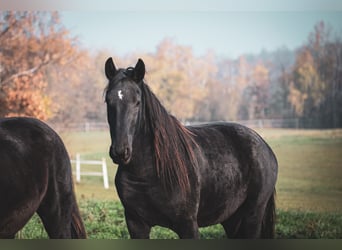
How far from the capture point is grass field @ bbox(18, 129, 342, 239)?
5.24 m

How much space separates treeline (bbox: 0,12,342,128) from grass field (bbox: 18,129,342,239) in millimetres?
254

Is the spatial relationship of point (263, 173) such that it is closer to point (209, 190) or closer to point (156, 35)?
point (209, 190)

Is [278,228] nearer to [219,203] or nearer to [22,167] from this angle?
[219,203]

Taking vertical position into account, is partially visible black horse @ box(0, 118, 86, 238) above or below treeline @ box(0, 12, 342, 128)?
below

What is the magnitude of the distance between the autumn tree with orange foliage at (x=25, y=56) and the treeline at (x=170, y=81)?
0.01 metres

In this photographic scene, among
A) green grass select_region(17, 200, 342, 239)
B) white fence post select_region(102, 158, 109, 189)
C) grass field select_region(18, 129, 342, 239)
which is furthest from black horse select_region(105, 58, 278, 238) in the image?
white fence post select_region(102, 158, 109, 189)

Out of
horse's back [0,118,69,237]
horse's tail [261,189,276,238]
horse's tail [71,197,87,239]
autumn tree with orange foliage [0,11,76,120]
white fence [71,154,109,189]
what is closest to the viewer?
horse's back [0,118,69,237]

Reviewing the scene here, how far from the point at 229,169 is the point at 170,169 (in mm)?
581

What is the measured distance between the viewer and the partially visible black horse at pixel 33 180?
3.71 m

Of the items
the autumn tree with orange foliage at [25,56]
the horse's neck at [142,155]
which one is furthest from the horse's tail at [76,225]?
the autumn tree with orange foliage at [25,56]

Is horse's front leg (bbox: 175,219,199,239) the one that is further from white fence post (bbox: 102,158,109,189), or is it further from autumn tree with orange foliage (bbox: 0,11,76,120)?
autumn tree with orange foliage (bbox: 0,11,76,120)
